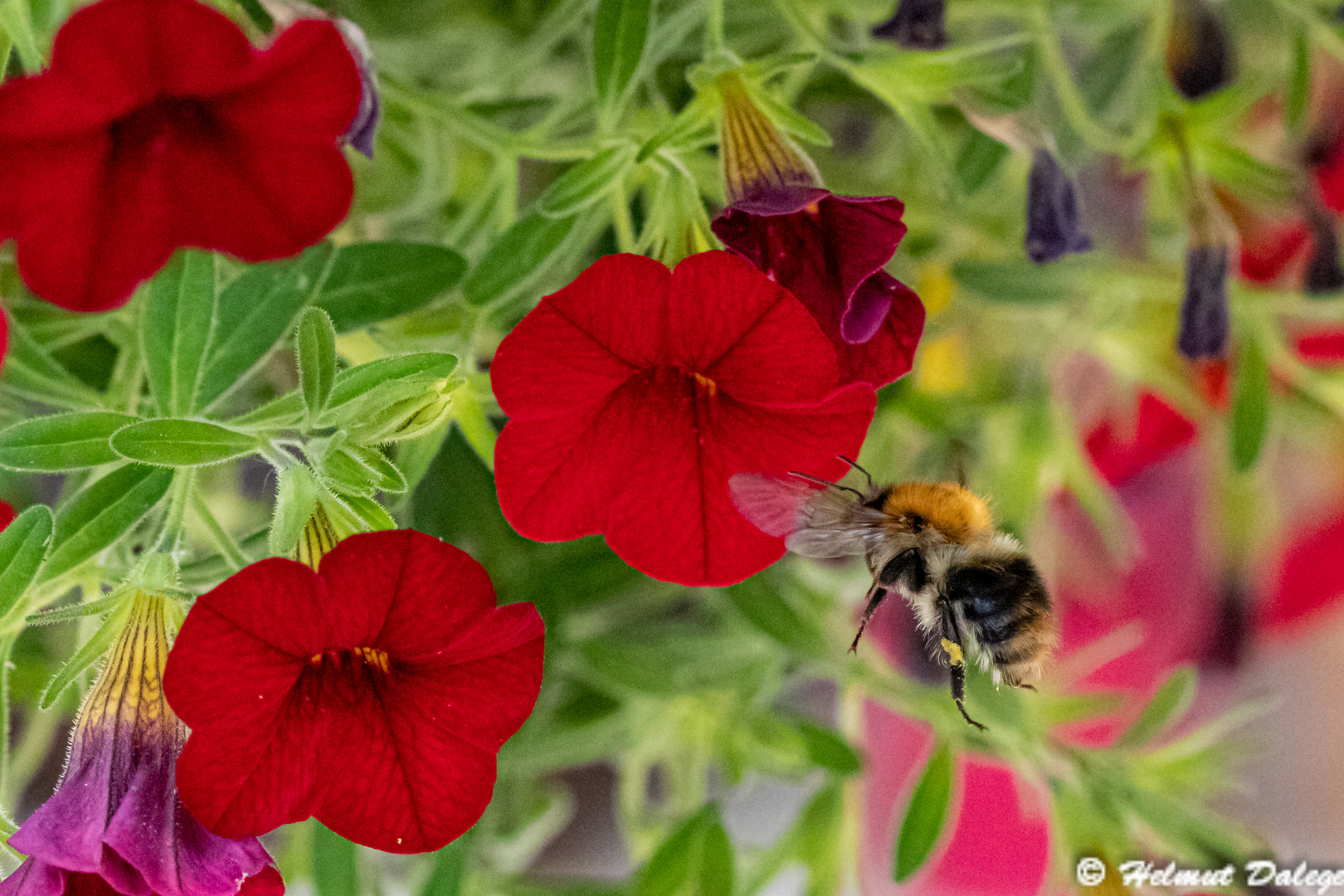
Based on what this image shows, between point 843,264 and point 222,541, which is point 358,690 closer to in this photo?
point 222,541

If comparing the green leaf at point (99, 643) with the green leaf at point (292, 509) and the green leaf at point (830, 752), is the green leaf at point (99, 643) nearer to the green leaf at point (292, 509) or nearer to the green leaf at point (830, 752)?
the green leaf at point (292, 509)

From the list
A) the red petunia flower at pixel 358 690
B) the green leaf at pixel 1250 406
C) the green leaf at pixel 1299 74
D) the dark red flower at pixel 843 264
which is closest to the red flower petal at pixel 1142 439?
the green leaf at pixel 1250 406

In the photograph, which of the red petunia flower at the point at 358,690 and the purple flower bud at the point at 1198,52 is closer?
the red petunia flower at the point at 358,690

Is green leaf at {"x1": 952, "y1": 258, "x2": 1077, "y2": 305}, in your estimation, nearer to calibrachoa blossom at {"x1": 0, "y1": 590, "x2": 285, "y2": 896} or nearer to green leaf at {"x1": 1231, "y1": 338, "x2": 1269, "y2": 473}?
green leaf at {"x1": 1231, "y1": 338, "x2": 1269, "y2": 473}

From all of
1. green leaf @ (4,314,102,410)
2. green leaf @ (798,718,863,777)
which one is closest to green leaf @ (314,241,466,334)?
green leaf @ (4,314,102,410)

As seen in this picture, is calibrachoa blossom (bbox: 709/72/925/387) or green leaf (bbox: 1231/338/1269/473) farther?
green leaf (bbox: 1231/338/1269/473)

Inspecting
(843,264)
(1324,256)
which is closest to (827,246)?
(843,264)

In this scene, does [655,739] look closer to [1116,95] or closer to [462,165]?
[462,165]
